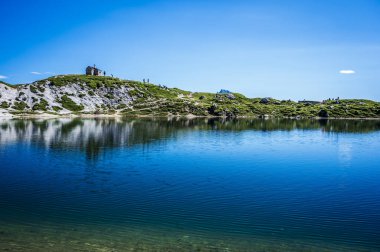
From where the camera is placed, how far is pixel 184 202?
33.6m

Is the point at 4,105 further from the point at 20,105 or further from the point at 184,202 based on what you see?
the point at 184,202

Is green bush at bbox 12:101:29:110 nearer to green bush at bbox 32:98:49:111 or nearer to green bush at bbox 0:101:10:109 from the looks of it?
green bush at bbox 0:101:10:109

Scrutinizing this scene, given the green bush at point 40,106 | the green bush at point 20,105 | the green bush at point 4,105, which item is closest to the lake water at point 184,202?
the green bush at point 4,105

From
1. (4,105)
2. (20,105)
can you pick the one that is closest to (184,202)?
(4,105)

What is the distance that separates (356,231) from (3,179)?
40295 mm

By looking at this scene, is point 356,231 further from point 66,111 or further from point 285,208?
point 66,111

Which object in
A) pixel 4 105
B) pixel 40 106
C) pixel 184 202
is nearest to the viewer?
pixel 184 202

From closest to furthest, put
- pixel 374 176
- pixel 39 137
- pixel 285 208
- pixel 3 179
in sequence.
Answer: pixel 285 208 → pixel 3 179 → pixel 374 176 → pixel 39 137

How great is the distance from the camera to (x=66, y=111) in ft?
653

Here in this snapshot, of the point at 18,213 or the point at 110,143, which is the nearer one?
the point at 18,213

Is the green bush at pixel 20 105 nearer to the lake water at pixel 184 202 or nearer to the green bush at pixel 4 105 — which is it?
the green bush at pixel 4 105

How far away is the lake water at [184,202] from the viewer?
24.6 meters

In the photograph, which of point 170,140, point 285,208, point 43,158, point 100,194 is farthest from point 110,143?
point 285,208

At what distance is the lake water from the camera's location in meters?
24.6
